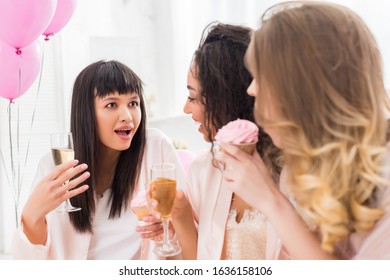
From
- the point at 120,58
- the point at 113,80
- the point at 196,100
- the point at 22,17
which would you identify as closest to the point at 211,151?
the point at 196,100

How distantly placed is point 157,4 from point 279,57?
120 inches

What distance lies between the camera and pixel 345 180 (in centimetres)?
91

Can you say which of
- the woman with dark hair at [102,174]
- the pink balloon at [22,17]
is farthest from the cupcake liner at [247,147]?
the pink balloon at [22,17]

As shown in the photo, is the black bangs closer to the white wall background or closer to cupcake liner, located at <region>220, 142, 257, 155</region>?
cupcake liner, located at <region>220, 142, 257, 155</region>

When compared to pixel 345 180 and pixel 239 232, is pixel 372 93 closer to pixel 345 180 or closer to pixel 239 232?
pixel 345 180

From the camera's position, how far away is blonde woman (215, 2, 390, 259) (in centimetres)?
91

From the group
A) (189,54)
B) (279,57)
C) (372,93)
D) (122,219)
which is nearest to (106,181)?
(122,219)

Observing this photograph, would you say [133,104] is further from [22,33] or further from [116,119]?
[22,33]

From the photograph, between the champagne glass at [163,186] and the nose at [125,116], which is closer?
the champagne glass at [163,186]

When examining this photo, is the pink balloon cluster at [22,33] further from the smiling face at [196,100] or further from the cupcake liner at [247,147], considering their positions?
the cupcake liner at [247,147]

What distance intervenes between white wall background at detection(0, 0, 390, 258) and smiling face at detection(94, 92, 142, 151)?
1.66 m

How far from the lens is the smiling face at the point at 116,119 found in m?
1.43

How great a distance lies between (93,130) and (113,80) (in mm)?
186

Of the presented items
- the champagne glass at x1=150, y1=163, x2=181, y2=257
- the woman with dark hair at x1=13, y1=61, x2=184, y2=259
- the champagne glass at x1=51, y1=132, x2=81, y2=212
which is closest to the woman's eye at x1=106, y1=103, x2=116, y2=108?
the woman with dark hair at x1=13, y1=61, x2=184, y2=259
